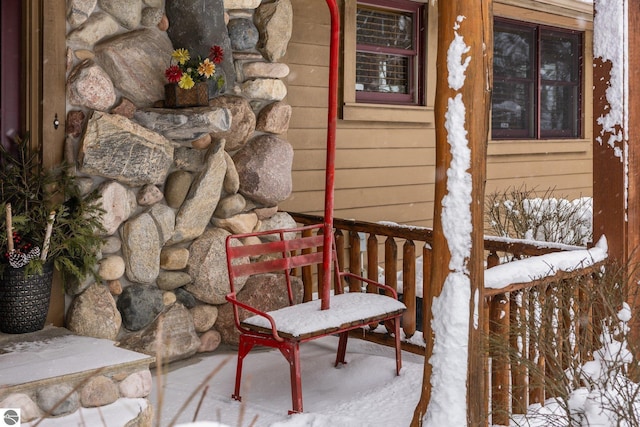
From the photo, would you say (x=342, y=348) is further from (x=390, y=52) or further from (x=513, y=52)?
(x=513, y=52)

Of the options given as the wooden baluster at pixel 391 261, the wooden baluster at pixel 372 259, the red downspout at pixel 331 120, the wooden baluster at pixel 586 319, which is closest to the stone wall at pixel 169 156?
the wooden baluster at pixel 372 259

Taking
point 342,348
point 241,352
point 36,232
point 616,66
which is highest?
point 616,66

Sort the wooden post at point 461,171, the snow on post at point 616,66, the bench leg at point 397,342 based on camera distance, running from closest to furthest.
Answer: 1. the wooden post at point 461,171
2. the snow on post at point 616,66
3. the bench leg at point 397,342

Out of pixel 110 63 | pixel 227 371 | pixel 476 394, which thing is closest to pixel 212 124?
pixel 110 63

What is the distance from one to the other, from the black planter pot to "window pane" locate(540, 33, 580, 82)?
6320 millimetres

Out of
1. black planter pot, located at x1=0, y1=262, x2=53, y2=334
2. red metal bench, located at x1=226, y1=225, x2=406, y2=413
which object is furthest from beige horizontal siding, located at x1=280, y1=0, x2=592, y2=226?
black planter pot, located at x1=0, y1=262, x2=53, y2=334

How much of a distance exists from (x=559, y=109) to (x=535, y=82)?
0.68m

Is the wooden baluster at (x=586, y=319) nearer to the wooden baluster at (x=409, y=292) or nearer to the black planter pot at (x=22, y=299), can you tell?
the wooden baluster at (x=409, y=292)

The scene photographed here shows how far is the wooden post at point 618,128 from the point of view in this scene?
3.78 m

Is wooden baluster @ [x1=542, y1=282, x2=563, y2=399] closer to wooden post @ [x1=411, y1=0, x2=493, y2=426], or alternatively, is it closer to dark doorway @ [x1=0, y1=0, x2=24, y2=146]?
wooden post @ [x1=411, y1=0, x2=493, y2=426]

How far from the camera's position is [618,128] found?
3.79 m

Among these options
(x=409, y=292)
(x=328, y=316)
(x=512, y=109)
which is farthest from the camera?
(x=512, y=109)

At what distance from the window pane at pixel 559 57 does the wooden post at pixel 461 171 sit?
19.5ft

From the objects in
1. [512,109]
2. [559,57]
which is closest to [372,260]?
[512,109]
